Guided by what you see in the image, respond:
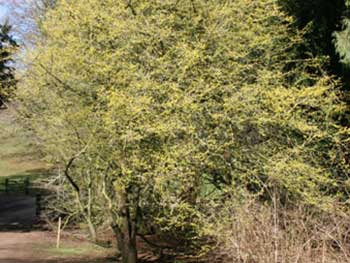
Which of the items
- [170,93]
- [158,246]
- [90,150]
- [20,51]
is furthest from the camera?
[158,246]

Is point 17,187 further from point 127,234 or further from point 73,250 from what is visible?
point 127,234

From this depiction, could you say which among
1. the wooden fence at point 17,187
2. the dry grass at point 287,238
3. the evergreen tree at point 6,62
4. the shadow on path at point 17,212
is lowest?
the dry grass at point 287,238

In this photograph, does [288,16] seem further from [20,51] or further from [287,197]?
[20,51]

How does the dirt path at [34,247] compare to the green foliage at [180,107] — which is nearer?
the green foliage at [180,107]

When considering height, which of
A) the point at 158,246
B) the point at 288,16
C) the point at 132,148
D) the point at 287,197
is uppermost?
the point at 288,16

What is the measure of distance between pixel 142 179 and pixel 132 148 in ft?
2.14

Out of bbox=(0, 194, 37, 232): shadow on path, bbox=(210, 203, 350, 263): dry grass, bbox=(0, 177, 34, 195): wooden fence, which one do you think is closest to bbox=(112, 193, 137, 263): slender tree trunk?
bbox=(210, 203, 350, 263): dry grass

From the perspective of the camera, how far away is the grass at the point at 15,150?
53.9 ft

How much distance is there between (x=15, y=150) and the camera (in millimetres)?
35438

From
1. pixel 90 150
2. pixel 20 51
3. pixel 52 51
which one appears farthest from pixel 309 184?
pixel 20 51

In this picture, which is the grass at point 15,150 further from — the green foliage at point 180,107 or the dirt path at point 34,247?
the green foliage at point 180,107

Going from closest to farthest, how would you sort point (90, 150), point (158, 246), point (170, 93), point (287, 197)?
point (287, 197) < point (170, 93) < point (90, 150) < point (158, 246)

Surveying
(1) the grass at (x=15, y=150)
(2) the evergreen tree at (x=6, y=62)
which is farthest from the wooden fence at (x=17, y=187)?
(2) the evergreen tree at (x=6, y=62)

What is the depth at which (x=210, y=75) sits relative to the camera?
474 inches
